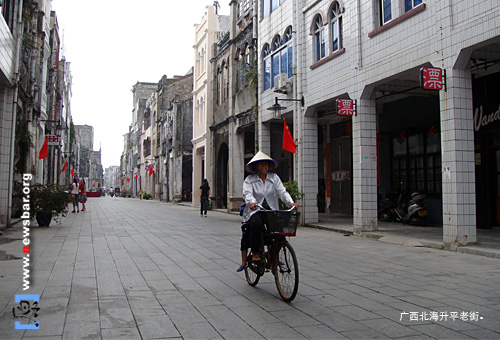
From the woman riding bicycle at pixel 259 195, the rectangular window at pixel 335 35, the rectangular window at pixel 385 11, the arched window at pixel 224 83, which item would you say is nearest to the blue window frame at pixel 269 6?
the rectangular window at pixel 335 35

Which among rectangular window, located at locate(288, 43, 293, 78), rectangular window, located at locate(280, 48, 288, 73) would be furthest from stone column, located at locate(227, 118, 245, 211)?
rectangular window, located at locate(288, 43, 293, 78)

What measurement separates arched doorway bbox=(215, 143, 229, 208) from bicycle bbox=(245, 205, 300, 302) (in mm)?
22485

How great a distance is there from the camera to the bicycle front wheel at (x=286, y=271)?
5113 millimetres

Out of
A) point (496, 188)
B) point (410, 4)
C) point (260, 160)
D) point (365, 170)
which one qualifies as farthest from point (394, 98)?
point (260, 160)

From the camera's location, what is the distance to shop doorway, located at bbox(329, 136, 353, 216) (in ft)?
67.2

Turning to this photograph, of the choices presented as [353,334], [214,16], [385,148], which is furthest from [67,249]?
[214,16]

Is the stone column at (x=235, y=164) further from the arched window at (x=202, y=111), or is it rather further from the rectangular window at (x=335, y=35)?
the rectangular window at (x=335, y=35)

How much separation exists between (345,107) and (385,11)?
2.89 metres

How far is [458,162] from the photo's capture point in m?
9.58

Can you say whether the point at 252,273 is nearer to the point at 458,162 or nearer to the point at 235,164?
the point at 458,162

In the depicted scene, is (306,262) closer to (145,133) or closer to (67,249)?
(67,249)

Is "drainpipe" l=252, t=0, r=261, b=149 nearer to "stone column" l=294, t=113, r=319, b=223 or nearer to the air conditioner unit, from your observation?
the air conditioner unit

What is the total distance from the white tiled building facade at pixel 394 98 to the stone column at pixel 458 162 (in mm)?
22

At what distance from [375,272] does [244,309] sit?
10.1 feet
